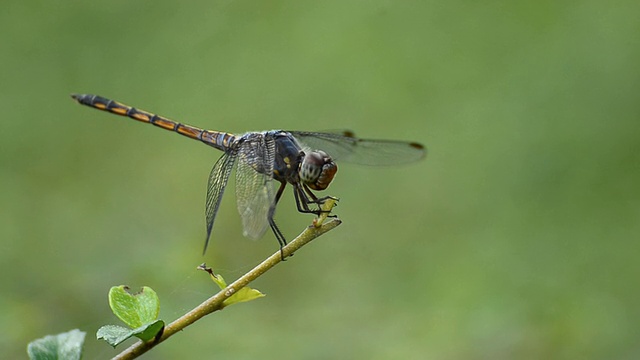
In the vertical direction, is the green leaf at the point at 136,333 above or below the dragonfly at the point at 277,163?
below

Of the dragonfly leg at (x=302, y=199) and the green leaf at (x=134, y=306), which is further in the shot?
the dragonfly leg at (x=302, y=199)

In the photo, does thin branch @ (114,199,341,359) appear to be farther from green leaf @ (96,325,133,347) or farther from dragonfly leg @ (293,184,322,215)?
dragonfly leg @ (293,184,322,215)

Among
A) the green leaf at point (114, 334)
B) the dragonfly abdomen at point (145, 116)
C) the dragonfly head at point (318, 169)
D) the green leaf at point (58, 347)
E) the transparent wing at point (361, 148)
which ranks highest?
the dragonfly abdomen at point (145, 116)

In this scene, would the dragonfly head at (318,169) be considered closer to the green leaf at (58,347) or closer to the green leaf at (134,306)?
the green leaf at (134,306)

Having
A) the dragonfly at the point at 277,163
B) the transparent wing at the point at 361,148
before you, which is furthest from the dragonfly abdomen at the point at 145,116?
the transparent wing at the point at 361,148

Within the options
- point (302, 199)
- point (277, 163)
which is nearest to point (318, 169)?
point (302, 199)

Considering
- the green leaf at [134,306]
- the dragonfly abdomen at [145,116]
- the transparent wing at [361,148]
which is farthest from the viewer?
the dragonfly abdomen at [145,116]

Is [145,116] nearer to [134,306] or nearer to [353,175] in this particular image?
[134,306]
